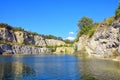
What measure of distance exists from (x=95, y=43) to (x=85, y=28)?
144ft

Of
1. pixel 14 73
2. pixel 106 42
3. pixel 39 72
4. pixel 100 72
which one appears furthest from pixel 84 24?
pixel 14 73

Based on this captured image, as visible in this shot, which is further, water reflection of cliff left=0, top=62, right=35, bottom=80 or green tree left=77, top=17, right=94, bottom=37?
green tree left=77, top=17, right=94, bottom=37

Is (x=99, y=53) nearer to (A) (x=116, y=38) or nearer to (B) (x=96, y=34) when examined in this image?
(B) (x=96, y=34)

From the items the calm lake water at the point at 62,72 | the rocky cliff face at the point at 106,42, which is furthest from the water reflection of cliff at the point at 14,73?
the rocky cliff face at the point at 106,42

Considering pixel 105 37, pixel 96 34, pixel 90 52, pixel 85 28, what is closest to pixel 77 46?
pixel 85 28

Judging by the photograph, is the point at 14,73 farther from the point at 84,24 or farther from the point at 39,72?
the point at 84,24

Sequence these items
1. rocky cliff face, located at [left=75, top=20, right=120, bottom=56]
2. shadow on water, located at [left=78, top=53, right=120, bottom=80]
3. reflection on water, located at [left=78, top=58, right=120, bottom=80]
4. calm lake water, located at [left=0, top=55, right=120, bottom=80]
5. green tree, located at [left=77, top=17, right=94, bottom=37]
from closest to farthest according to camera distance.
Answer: shadow on water, located at [left=78, top=53, right=120, bottom=80]
reflection on water, located at [left=78, top=58, right=120, bottom=80]
calm lake water, located at [left=0, top=55, right=120, bottom=80]
rocky cliff face, located at [left=75, top=20, right=120, bottom=56]
green tree, located at [left=77, top=17, right=94, bottom=37]

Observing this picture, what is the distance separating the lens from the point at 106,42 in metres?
106

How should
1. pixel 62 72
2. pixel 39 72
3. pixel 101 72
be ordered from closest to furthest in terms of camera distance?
pixel 101 72
pixel 62 72
pixel 39 72

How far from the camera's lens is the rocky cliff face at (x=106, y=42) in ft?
301

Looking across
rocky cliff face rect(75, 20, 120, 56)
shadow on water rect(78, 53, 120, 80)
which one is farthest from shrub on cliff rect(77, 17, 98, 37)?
shadow on water rect(78, 53, 120, 80)

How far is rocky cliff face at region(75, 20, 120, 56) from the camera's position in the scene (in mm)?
A: 91688

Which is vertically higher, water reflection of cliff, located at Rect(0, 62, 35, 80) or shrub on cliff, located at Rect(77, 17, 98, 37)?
shrub on cliff, located at Rect(77, 17, 98, 37)

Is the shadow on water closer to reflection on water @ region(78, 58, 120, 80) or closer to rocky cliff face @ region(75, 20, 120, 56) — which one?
reflection on water @ region(78, 58, 120, 80)
